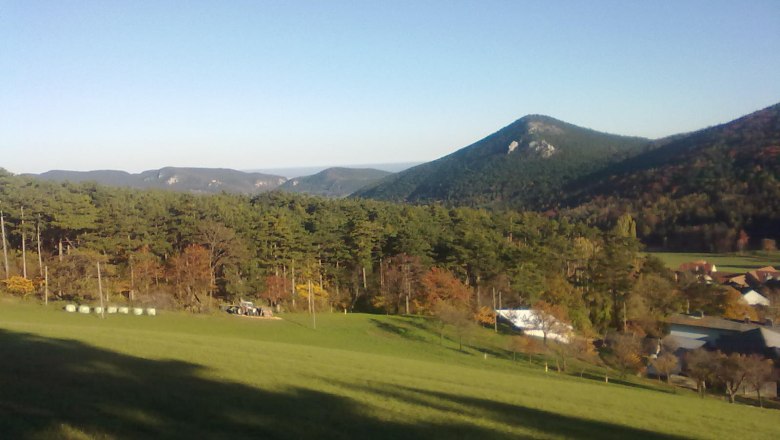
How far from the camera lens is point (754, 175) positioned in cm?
9044

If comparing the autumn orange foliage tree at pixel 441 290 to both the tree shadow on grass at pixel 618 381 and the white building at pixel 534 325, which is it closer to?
the white building at pixel 534 325

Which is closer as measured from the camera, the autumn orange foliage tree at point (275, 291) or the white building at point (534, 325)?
the white building at point (534, 325)

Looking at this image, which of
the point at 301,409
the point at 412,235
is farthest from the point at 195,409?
the point at 412,235

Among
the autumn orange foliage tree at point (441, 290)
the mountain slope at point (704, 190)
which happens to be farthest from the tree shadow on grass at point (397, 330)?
the mountain slope at point (704, 190)

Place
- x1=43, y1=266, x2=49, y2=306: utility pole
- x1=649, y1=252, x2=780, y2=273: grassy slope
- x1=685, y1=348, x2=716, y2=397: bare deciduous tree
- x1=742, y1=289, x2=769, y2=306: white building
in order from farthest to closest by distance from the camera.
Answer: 1. x1=649, y1=252, x2=780, y2=273: grassy slope
2. x1=742, y1=289, x2=769, y2=306: white building
3. x1=43, y1=266, x2=49, y2=306: utility pole
4. x1=685, y1=348, x2=716, y2=397: bare deciduous tree

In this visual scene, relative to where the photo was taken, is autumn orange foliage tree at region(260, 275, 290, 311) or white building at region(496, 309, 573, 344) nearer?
white building at region(496, 309, 573, 344)

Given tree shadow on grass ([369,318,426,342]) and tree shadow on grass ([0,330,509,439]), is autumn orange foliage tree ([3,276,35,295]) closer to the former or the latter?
tree shadow on grass ([369,318,426,342])

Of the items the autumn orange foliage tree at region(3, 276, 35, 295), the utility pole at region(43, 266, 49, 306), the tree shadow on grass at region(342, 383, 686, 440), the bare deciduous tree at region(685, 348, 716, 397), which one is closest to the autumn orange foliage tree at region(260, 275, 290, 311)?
the utility pole at region(43, 266, 49, 306)

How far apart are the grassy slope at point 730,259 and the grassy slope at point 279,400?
59.7 metres

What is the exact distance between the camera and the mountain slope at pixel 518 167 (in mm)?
139625

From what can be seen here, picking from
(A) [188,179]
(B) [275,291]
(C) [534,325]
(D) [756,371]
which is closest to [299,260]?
(B) [275,291]

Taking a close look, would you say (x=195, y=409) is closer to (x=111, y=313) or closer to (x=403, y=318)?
(x=111, y=313)

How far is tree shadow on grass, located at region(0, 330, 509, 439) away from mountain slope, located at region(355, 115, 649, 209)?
119 m

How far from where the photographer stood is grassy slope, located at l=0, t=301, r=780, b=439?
9156mm
